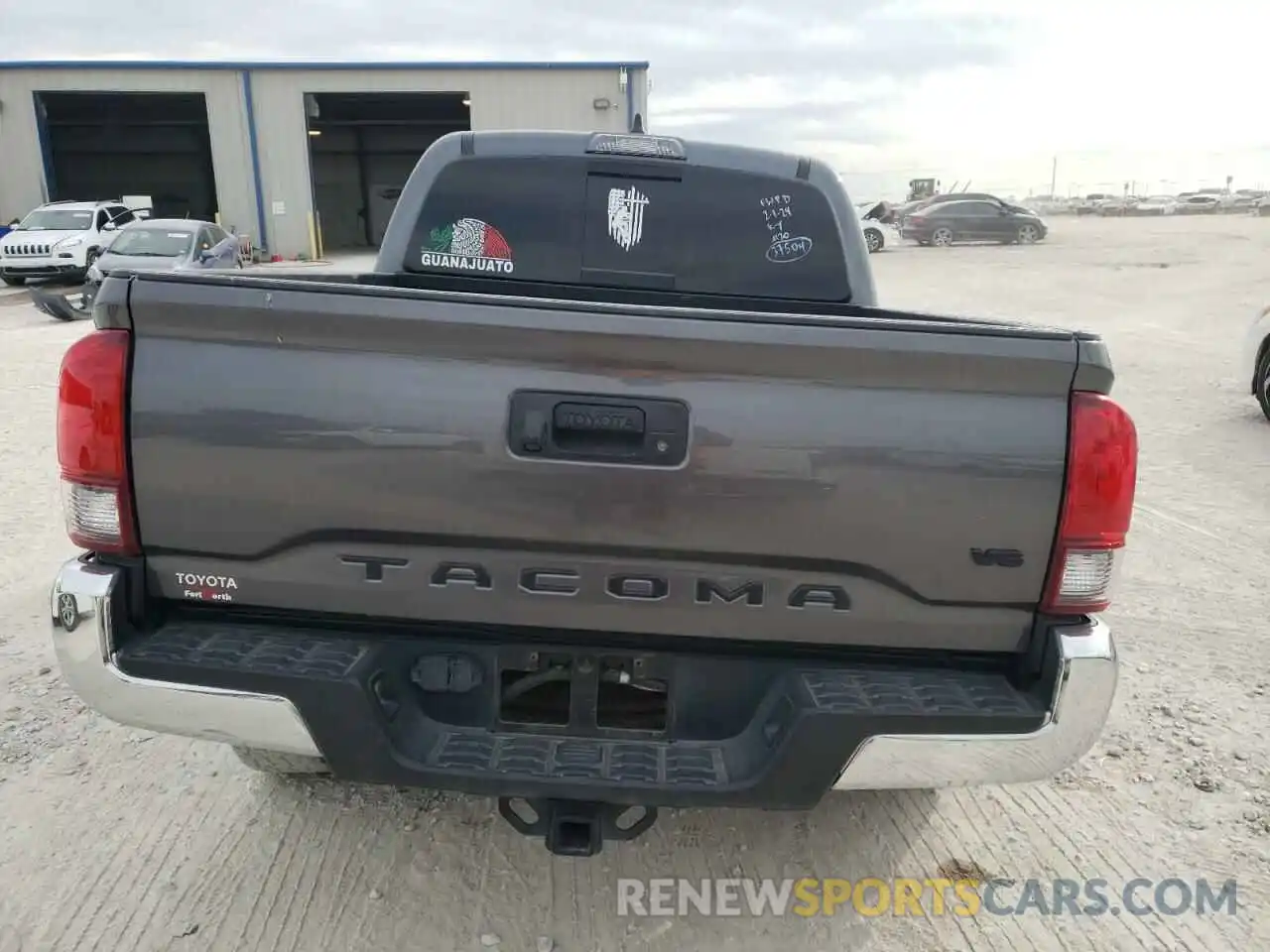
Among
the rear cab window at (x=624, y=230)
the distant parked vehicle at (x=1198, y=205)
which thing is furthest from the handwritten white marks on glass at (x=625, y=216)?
the distant parked vehicle at (x=1198, y=205)

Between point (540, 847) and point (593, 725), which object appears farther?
point (540, 847)

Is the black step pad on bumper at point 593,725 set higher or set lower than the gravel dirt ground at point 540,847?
higher

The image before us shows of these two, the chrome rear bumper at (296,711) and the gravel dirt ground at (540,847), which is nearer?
the chrome rear bumper at (296,711)

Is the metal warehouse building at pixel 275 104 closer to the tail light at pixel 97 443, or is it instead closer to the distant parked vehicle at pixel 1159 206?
the tail light at pixel 97 443

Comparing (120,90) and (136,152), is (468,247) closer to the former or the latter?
(120,90)

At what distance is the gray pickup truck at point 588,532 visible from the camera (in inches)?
80.0

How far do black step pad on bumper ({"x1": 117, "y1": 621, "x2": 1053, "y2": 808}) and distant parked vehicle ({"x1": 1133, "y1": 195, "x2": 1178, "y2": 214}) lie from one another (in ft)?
229

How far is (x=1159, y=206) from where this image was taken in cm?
6462

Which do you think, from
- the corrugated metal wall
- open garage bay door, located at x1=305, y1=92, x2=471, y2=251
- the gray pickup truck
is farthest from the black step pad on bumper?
open garage bay door, located at x1=305, y1=92, x2=471, y2=251

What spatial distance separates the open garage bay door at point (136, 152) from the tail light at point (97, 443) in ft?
125

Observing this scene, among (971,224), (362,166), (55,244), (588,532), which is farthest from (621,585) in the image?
(362,166)

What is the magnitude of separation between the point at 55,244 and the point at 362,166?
2286 cm

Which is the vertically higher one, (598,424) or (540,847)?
(598,424)

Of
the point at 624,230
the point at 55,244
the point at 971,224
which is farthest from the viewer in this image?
the point at 971,224
